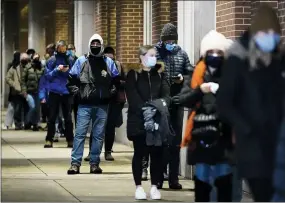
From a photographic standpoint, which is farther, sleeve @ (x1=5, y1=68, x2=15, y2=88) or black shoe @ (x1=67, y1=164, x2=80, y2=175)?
sleeve @ (x1=5, y1=68, x2=15, y2=88)

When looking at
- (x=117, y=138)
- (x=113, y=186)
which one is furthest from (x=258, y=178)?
(x=117, y=138)

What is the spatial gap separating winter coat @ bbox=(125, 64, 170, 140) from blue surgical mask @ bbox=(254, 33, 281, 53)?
13.3ft

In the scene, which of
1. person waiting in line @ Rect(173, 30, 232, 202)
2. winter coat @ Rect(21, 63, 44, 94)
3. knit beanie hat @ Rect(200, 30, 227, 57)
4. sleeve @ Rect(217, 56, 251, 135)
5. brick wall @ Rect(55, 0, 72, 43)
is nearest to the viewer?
sleeve @ Rect(217, 56, 251, 135)

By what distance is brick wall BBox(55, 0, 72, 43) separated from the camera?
31070mm

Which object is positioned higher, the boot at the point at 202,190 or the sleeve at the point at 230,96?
the sleeve at the point at 230,96

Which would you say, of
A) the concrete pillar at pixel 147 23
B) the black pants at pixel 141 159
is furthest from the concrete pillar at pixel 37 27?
the black pants at pixel 141 159

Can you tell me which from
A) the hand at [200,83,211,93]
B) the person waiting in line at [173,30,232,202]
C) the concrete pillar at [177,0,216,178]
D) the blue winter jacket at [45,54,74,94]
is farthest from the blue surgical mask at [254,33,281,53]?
the blue winter jacket at [45,54,74,94]

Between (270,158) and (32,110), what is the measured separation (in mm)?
18090

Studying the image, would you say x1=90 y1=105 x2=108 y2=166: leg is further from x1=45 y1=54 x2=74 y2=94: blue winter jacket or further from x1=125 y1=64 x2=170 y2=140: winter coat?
x1=45 y1=54 x2=74 y2=94: blue winter jacket

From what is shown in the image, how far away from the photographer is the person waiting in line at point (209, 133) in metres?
8.29

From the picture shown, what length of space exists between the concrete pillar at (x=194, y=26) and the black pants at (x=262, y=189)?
6.39m

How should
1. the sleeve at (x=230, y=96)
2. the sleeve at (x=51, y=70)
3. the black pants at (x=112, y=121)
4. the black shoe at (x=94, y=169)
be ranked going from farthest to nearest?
the sleeve at (x=51, y=70) < the black pants at (x=112, y=121) < the black shoe at (x=94, y=169) < the sleeve at (x=230, y=96)

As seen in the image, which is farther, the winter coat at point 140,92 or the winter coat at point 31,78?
the winter coat at point 31,78

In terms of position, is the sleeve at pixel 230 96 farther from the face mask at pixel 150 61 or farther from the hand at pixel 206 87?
the face mask at pixel 150 61
